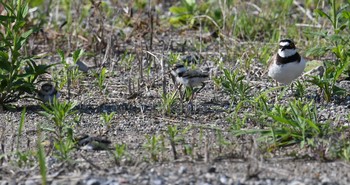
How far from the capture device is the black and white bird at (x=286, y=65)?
825 cm

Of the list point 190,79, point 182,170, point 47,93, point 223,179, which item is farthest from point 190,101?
point 223,179

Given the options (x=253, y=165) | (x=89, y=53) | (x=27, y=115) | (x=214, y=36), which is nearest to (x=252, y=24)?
(x=214, y=36)

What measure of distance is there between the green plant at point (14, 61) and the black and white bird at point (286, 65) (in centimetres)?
221

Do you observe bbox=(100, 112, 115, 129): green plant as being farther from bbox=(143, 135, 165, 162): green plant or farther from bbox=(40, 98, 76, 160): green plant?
bbox=(143, 135, 165, 162): green plant

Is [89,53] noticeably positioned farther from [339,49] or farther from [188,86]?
[339,49]

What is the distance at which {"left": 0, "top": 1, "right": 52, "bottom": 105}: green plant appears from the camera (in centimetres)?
739

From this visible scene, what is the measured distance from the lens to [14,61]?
7.53m

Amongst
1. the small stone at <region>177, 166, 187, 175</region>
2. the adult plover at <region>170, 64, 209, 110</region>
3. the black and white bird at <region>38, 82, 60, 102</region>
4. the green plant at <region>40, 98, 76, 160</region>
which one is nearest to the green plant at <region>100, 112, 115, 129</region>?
the green plant at <region>40, 98, 76, 160</region>

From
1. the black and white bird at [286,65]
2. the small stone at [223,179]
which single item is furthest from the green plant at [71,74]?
the small stone at [223,179]

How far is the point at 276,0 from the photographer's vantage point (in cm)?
1144

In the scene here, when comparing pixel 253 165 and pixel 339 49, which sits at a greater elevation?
pixel 339 49

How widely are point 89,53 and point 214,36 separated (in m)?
1.84

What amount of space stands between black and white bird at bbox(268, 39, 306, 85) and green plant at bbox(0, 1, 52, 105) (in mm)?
2207

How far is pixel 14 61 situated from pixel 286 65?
100 inches
